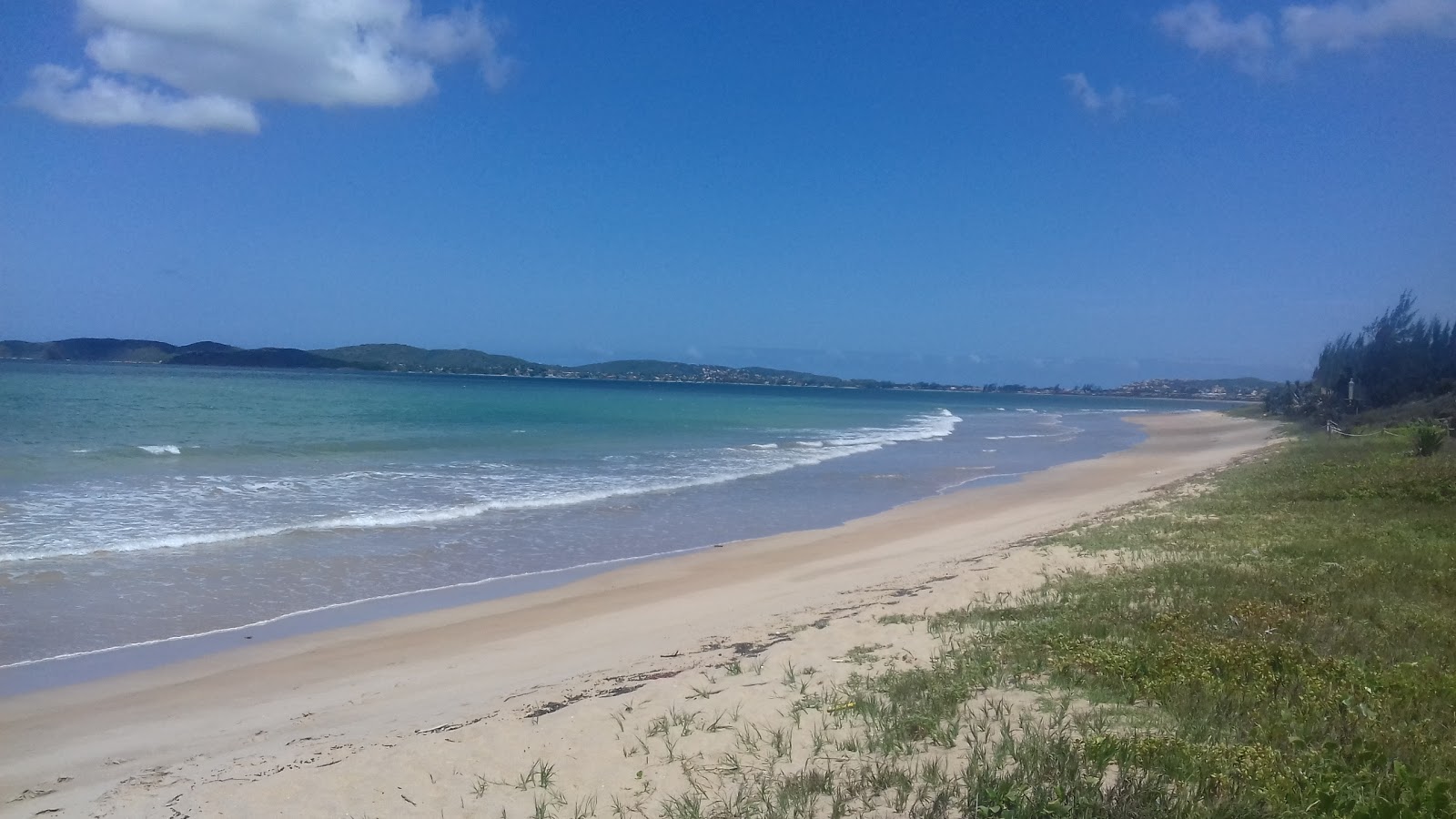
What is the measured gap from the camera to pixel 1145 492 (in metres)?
20.8

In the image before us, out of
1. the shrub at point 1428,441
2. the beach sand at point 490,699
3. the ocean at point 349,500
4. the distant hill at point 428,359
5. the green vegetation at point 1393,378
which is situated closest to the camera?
the beach sand at point 490,699

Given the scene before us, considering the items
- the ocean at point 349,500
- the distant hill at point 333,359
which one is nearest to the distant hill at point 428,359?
the distant hill at point 333,359

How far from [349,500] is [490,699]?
42.5 feet

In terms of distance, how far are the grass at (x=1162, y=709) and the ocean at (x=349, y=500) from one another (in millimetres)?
7935

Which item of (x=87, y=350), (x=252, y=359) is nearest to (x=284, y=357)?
(x=252, y=359)

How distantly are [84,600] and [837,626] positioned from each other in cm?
923

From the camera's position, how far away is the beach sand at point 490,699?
5.28 metres

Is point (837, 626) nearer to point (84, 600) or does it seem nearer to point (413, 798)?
point (413, 798)

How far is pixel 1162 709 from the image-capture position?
497 centimetres

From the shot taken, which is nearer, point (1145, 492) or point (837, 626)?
point (837, 626)

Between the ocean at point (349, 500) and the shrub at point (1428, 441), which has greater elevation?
the shrub at point (1428, 441)

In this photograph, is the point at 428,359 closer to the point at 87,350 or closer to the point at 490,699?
the point at 87,350

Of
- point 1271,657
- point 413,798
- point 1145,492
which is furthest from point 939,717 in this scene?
point 1145,492

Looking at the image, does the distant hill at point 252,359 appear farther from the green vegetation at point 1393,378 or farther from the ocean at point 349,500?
the green vegetation at point 1393,378
